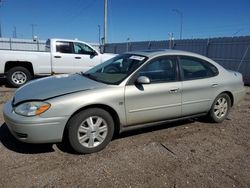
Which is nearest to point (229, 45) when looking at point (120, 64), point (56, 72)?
point (56, 72)

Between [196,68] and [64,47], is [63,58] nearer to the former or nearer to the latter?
[64,47]

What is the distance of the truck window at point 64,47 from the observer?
9.40 m

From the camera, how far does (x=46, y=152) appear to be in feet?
12.4

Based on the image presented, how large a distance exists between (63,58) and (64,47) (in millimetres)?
472

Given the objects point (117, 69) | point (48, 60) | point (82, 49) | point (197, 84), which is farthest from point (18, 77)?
point (197, 84)

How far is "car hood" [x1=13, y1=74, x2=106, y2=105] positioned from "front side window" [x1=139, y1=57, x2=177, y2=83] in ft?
2.76

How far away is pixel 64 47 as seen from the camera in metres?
9.53

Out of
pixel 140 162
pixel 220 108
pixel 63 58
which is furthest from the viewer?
pixel 63 58

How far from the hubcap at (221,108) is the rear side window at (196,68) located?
0.60m

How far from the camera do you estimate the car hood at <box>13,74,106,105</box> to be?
3.60m

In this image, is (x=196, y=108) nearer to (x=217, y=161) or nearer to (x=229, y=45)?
(x=217, y=161)

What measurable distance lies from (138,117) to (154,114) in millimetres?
325

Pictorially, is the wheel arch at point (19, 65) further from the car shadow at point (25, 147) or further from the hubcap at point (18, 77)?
the car shadow at point (25, 147)

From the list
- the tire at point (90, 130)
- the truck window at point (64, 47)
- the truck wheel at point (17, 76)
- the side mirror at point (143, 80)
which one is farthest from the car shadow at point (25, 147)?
the truck window at point (64, 47)
